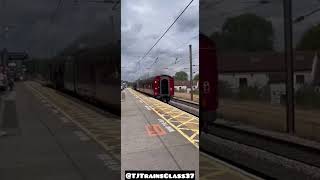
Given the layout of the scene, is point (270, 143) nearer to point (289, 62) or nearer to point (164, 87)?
point (289, 62)

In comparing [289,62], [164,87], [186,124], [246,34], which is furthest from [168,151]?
[164,87]

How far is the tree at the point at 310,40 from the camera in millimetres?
12078

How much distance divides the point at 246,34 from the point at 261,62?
4.49 ft

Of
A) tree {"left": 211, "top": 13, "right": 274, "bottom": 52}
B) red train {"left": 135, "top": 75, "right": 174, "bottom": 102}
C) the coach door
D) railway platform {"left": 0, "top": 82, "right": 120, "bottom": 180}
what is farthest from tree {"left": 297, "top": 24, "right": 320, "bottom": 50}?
railway platform {"left": 0, "top": 82, "right": 120, "bottom": 180}

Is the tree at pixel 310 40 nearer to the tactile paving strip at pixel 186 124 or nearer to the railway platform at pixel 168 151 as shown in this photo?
the tactile paving strip at pixel 186 124

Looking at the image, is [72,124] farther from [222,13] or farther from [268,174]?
[222,13]

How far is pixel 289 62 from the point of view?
41.6 feet

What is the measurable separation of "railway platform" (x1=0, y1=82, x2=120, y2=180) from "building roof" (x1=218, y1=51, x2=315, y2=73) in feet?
20.7

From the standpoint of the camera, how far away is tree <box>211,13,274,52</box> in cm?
1359

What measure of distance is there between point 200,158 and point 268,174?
1.27m

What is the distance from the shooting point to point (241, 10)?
43.3 ft

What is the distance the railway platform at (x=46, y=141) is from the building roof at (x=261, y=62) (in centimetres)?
630

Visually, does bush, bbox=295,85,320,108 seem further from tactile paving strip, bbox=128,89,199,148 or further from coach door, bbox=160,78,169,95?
coach door, bbox=160,78,169,95

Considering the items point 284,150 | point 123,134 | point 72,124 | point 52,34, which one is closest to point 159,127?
point 123,134
